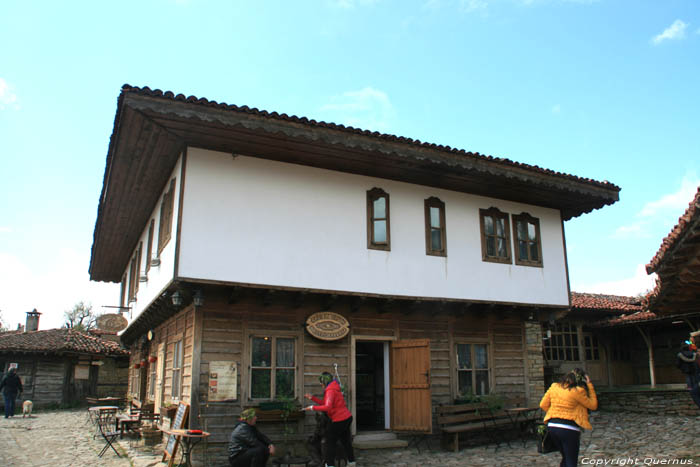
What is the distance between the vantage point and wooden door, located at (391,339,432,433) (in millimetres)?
10328

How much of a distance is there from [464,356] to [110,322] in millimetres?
8606

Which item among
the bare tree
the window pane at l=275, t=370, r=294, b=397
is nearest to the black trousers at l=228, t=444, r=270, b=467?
the window pane at l=275, t=370, r=294, b=397

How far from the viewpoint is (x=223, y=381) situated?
370 inches

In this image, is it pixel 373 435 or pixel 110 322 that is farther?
pixel 110 322

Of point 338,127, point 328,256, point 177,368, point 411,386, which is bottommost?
point 411,386

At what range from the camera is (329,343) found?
1048 cm

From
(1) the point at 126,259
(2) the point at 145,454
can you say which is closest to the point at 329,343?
(2) the point at 145,454

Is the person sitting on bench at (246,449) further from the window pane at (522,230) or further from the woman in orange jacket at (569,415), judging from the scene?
the window pane at (522,230)

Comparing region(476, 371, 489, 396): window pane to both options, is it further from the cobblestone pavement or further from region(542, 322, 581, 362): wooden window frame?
region(542, 322, 581, 362): wooden window frame

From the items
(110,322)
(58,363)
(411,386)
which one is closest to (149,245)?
(110,322)

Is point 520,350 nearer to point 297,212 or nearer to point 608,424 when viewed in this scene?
point 608,424

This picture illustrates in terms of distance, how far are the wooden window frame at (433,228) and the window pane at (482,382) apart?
275 centimetres

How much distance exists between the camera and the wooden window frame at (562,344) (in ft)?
65.8

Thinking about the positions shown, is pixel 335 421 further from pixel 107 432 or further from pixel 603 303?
pixel 603 303
